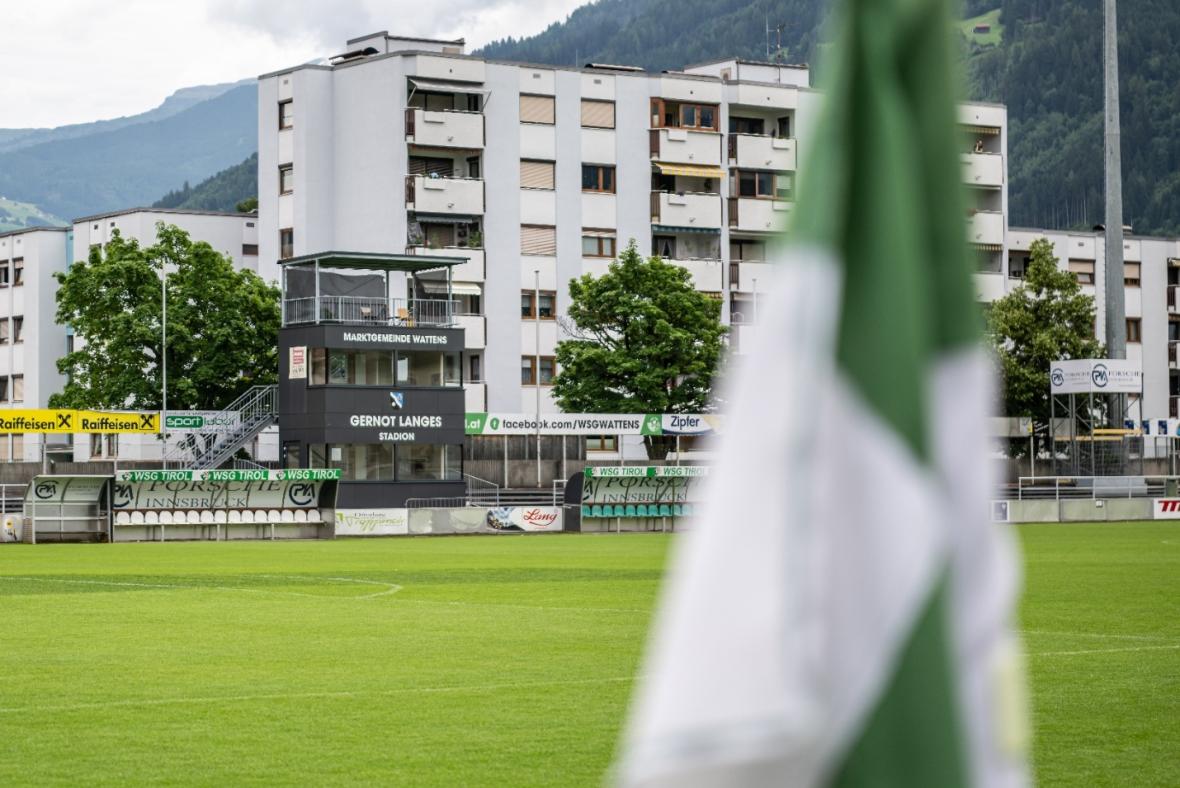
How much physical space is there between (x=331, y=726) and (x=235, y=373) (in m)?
73.0

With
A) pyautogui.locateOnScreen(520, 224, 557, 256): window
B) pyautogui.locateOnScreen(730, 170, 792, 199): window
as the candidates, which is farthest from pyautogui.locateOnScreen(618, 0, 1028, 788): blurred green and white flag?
pyautogui.locateOnScreen(730, 170, 792, 199): window

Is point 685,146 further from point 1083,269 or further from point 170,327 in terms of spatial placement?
point 1083,269

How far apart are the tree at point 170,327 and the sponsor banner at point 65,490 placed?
29.2 metres

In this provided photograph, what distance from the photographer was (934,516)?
6.87 feet

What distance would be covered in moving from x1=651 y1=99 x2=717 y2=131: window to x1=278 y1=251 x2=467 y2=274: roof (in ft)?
103

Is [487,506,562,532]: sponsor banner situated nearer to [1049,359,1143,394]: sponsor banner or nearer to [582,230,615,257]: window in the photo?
[1049,359,1143,394]: sponsor banner

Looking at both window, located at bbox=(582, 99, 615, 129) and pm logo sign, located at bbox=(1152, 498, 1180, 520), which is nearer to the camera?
pm logo sign, located at bbox=(1152, 498, 1180, 520)

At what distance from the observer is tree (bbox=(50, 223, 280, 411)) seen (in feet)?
281

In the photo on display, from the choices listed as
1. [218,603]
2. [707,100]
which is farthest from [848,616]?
[707,100]

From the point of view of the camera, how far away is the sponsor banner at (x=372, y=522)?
59.8 meters

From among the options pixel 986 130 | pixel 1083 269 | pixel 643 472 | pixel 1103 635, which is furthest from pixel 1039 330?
pixel 1103 635

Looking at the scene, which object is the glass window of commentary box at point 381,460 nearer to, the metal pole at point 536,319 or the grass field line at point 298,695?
the metal pole at point 536,319

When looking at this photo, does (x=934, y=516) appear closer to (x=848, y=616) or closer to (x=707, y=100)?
(x=848, y=616)

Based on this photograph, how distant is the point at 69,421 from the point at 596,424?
830 inches
